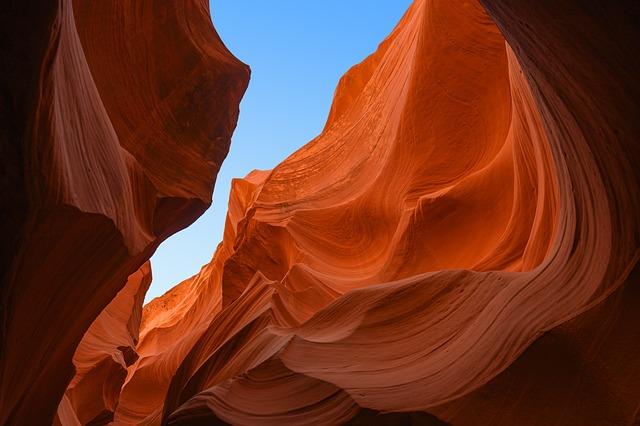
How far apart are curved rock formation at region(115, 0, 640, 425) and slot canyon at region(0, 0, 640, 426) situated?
23 millimetres

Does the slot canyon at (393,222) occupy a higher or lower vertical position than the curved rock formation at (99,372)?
higher

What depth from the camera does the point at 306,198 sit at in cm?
1245

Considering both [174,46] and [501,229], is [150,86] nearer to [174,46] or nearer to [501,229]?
[174,46]

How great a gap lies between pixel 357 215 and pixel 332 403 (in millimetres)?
6662

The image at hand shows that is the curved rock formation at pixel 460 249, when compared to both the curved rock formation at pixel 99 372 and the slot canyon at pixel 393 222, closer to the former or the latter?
the slot canyon at pixel 393 222

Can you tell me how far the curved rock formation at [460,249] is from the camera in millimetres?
3891

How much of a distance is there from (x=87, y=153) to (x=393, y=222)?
670 cm

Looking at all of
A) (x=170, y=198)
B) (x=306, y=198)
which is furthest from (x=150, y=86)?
(x=306, y=198)

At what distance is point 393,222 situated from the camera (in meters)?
10.3

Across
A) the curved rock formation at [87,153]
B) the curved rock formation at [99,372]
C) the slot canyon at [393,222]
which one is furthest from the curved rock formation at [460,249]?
the curved rock formation at [87,153]

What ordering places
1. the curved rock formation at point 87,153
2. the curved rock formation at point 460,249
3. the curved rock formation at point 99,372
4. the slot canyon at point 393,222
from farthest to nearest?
the curved rock formation at point 99,372 < the curved rock formation at point 460,249 < the slot canyon at point 393,222 < the curved rock formation at point 87,153

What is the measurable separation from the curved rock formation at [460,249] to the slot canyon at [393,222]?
0.07 feet

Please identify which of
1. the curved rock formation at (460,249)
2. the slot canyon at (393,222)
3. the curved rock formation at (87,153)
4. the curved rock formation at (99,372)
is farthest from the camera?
the curved rock formation at (99,372)

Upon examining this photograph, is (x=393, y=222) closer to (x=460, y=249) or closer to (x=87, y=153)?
(x=460, y=249)
